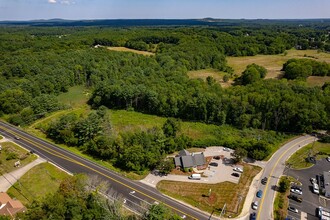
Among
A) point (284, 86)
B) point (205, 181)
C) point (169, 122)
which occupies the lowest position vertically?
point (205, 181)

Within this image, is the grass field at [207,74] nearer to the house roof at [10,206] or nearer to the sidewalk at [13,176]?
the sidewalk at [13,176]

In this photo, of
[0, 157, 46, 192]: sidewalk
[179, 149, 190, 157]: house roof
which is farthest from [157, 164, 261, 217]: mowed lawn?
[0, 157, 46, 192]: sidewalk

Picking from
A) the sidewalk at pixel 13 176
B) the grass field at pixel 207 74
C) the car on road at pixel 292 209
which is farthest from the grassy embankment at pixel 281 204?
the grass field at pixel 207 74

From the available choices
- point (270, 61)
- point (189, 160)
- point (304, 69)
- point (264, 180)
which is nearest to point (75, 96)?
point (189, 160)

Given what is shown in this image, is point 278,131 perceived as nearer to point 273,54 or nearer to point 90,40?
point 273,54

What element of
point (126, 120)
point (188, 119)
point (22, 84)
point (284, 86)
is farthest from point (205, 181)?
point (22, 84)

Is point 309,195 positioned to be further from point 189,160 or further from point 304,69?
point 304,69
